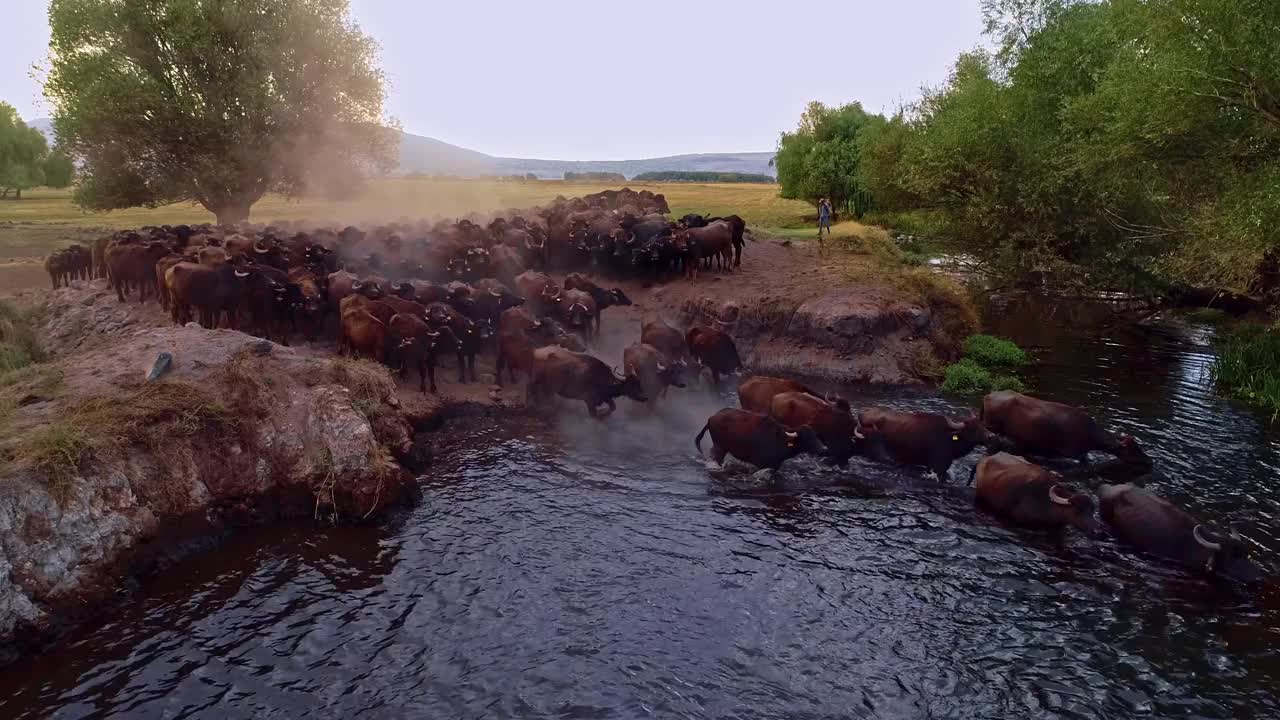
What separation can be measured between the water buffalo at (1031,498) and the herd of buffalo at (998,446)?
16mm

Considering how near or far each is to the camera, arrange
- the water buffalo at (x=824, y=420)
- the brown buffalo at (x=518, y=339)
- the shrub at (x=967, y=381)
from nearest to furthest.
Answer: the water buffalo at (x=824, y=420) < the brown buffalo at (x=518, y=339) < the shrub at (x=967, y=381)

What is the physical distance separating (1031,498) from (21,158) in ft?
354

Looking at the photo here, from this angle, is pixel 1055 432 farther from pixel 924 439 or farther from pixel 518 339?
pixel 518 339

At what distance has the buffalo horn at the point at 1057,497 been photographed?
463 inches

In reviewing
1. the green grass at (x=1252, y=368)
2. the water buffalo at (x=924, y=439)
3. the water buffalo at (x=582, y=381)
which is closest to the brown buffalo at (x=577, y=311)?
the water buffalo at (x=582, y=381)

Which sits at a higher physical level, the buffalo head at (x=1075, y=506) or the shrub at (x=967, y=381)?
the buffalo head at (x=1075, y=506)

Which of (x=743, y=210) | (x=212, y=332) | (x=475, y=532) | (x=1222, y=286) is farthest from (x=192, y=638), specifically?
(x=743, y=210)

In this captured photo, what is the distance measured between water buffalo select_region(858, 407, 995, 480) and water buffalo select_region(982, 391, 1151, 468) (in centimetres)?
95

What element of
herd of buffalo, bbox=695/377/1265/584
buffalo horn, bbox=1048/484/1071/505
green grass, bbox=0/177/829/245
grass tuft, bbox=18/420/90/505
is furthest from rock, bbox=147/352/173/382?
green grass, bbox=0/177/829/245

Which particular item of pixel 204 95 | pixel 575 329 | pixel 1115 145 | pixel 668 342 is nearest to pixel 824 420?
pixel 668 342

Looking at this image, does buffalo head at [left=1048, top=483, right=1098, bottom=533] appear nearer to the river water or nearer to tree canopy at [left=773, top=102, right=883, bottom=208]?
the river water

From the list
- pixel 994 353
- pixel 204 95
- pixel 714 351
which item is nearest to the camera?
pixel 714 351

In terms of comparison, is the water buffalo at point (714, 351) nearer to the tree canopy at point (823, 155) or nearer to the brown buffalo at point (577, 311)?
the brown buffalo at point (577, 311)

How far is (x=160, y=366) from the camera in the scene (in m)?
12.9
